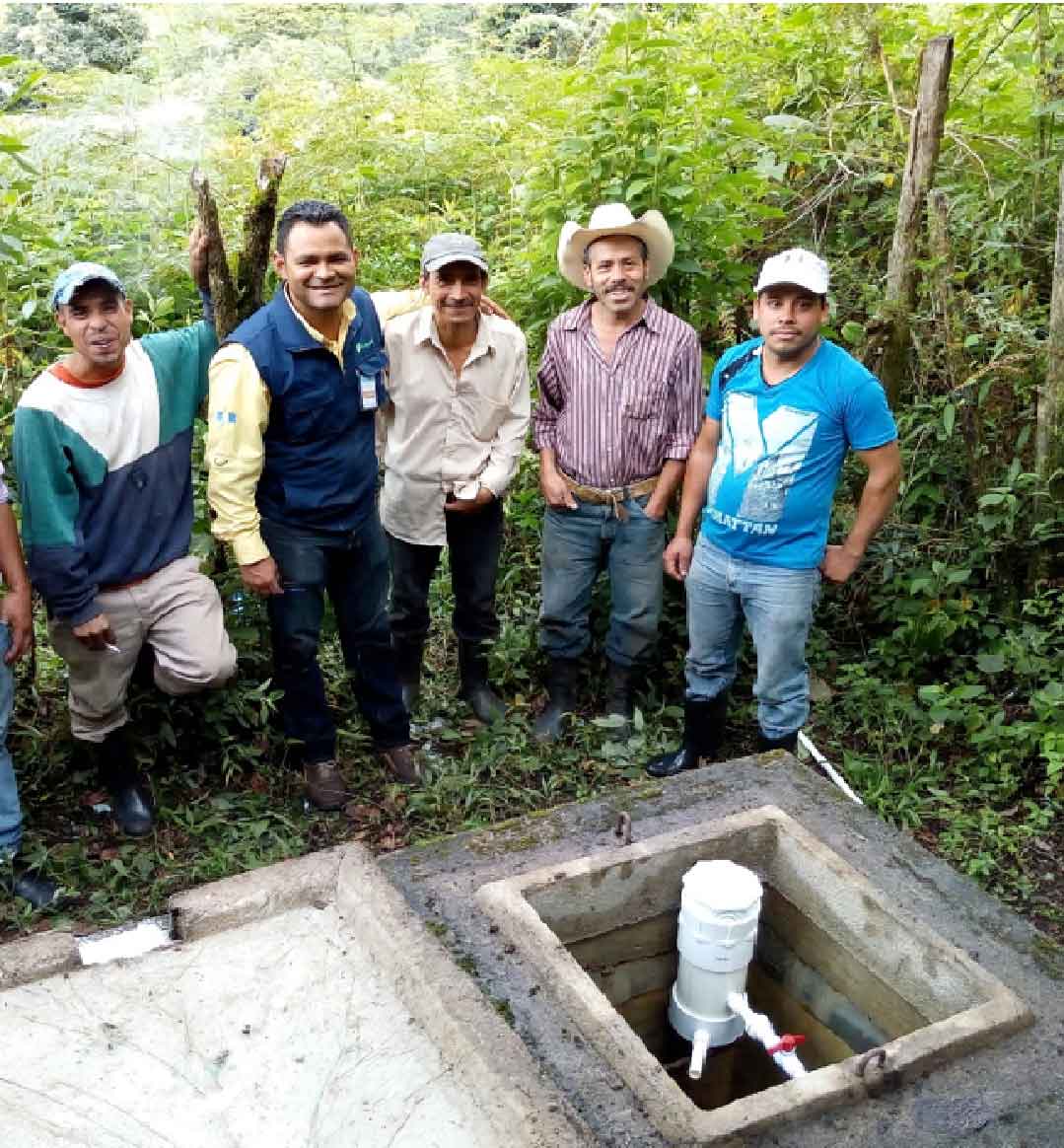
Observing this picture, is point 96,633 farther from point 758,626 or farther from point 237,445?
point 758,626

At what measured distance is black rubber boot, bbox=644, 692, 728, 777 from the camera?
4.24 metres

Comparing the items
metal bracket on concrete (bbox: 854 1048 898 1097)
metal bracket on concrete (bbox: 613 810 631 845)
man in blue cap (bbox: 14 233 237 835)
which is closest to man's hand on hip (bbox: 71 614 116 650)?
man in blue cap (bbox: 14 233 237 835)

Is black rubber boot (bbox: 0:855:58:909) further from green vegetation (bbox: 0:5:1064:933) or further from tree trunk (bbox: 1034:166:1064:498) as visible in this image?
tree trunk (bbox: 1034:166:1064:498)

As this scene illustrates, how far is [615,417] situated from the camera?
4.12 metres

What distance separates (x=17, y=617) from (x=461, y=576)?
1.74 m

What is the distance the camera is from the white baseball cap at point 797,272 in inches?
132

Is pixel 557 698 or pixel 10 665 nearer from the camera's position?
pixel 10 665

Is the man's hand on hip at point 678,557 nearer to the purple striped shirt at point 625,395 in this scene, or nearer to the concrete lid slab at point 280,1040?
the purple striped shirt at point 625,395

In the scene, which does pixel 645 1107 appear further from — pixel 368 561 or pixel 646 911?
pixel 368 561

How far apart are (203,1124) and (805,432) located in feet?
8.39

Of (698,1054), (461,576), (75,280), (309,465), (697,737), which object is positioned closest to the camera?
(698,1054)

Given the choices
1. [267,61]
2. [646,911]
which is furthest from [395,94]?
[646,911]

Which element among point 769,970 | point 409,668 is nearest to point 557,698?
point 409,668

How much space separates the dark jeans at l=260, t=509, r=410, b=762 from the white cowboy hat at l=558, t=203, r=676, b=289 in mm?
1239
